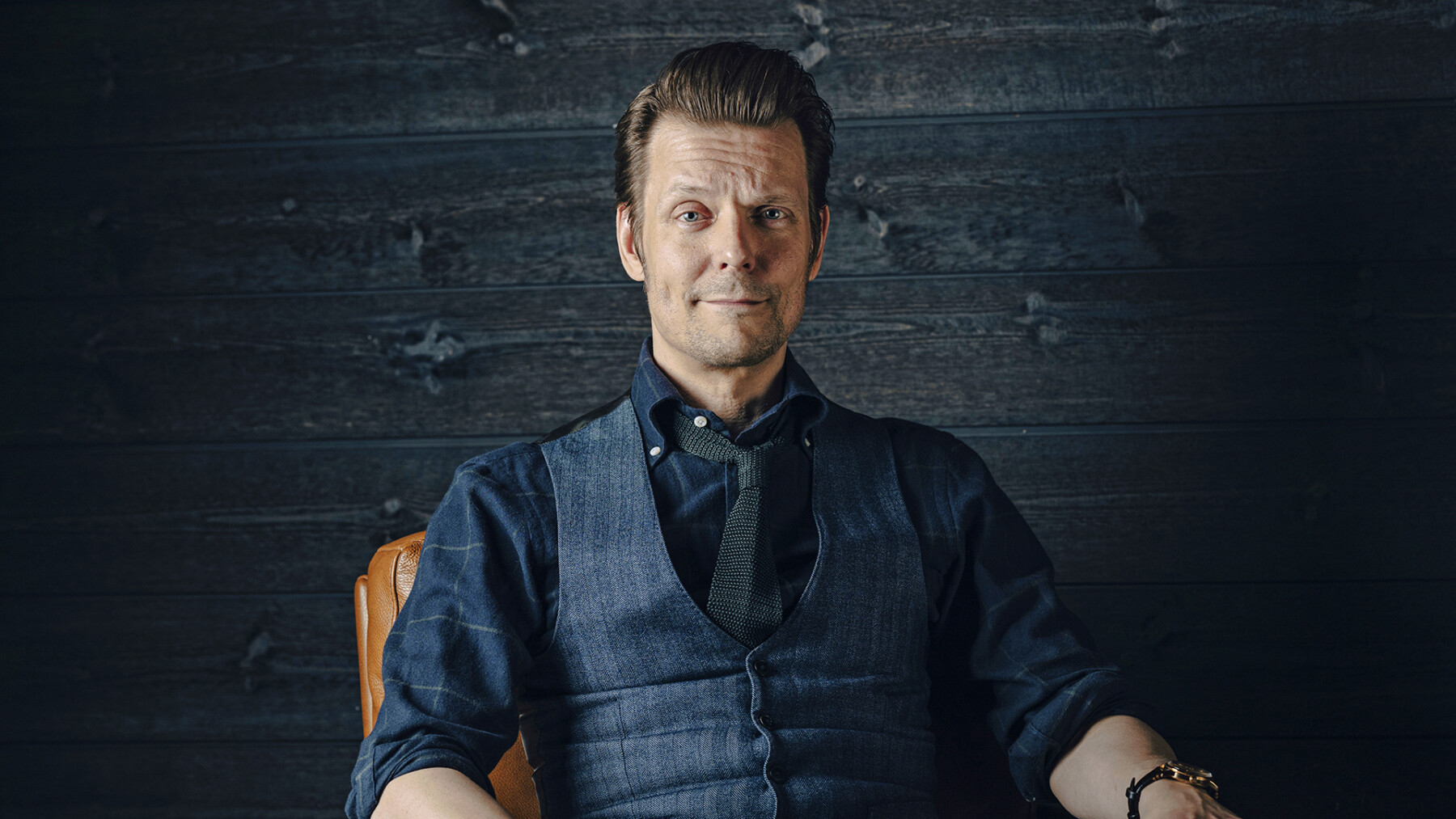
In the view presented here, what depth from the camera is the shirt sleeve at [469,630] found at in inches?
36.1

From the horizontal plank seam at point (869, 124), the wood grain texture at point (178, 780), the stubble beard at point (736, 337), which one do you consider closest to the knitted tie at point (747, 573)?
the stubble beard at point (736, 337)

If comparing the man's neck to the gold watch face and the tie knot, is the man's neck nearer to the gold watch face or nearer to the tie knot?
the tie knot

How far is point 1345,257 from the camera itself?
1.42 m

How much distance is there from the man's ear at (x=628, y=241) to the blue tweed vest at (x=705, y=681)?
0.70 feet

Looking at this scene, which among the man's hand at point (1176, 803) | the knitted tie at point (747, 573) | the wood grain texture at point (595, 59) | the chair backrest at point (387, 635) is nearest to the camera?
the man's hand at point (1176, 803)

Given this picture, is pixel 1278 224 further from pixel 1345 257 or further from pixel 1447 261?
pixel 1447 261

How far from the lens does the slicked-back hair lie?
3.52ft

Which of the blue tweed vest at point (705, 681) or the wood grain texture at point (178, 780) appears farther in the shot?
the wood grain texture at point (178, 780)

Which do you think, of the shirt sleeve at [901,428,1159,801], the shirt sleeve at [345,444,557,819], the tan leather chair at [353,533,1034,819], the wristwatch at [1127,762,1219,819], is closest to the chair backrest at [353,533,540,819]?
the tan leather chair at [353,533,1034,819]

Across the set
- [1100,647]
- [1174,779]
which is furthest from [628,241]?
[1100,647]

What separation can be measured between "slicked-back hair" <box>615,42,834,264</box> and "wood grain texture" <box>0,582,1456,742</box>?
80cm

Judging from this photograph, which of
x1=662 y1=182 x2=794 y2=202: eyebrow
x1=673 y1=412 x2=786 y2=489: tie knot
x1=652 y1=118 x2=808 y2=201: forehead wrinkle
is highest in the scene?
x1=652 y1=118 x2=808 y2=201: forehead wrinkle

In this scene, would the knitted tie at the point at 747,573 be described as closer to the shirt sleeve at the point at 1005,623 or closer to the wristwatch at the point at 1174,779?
the shirt sleeve at the point at 1005,623

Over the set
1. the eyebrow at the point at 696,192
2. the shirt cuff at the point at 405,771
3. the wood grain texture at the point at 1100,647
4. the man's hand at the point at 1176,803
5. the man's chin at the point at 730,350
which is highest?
the eyebrow at the point at 696,192
